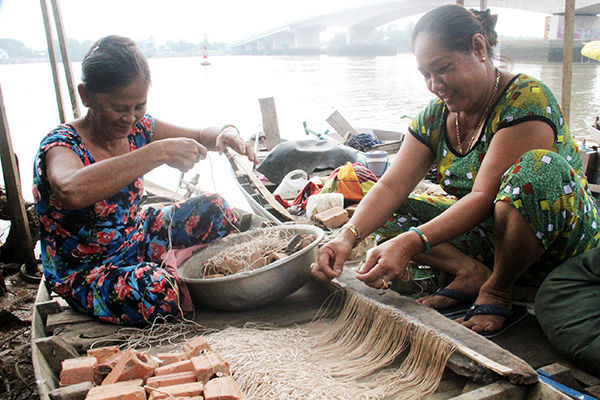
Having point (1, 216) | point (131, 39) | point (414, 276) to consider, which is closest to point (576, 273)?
point (414, 276)

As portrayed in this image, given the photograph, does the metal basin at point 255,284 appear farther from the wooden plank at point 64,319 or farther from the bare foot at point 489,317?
the bare foot at point 489,317

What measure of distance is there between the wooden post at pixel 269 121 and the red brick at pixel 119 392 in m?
5.02

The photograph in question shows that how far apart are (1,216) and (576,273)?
457 cm

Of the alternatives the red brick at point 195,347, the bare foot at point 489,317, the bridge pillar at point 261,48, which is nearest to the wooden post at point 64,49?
the red brick at point 195,347

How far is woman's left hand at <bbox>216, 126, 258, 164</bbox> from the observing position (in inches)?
93.5

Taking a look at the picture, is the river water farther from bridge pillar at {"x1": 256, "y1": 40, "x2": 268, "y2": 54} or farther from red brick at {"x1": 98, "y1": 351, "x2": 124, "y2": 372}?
bridge pillar at {"x1": 256, "y1": 40, "x2": 268, "y2": 54}

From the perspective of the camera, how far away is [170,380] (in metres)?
1.43

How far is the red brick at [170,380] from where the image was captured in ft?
4.64

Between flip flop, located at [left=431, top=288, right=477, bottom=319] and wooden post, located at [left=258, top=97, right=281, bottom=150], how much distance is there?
450 centimetres

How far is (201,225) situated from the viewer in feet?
8.31

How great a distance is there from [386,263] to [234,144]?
1.09m

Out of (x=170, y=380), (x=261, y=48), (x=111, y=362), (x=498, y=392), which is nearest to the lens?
(x=498, y=392)

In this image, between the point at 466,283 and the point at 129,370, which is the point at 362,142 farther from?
the point at 129,370

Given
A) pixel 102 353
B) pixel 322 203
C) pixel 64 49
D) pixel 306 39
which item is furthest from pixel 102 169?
pixel 306 39
